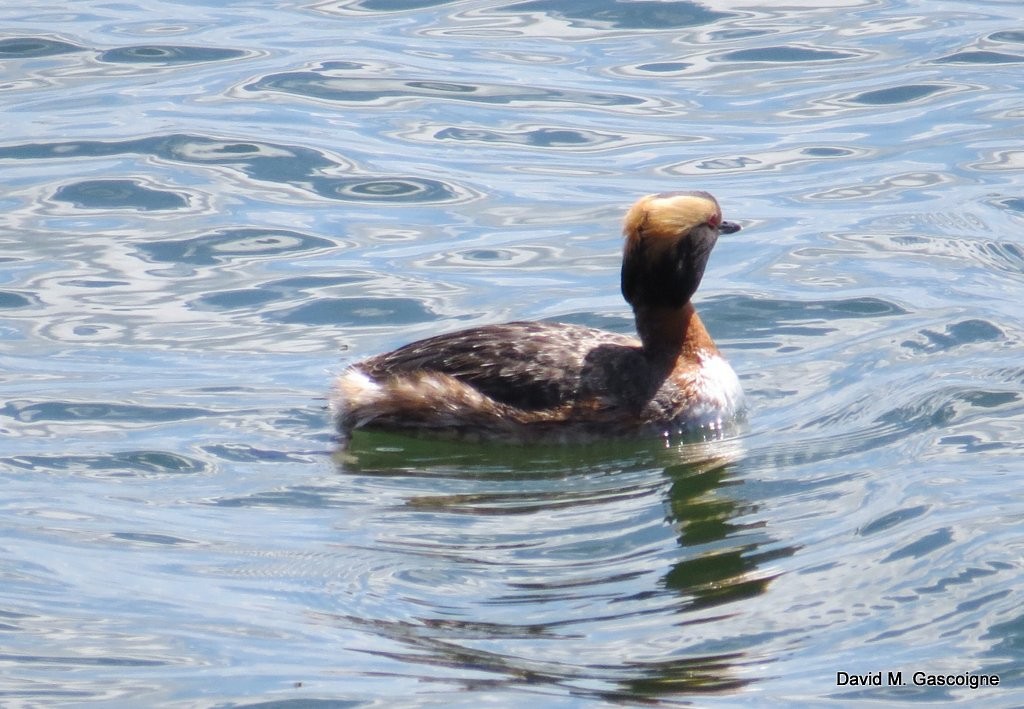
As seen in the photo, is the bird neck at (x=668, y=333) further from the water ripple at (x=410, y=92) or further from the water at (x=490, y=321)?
the water ripple at (x=410, y=92)

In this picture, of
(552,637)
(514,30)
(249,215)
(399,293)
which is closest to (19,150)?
(249,215)

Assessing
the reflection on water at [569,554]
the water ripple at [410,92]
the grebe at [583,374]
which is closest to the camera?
the reflection on water at [569,554]

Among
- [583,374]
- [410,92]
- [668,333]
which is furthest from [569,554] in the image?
[410,92]

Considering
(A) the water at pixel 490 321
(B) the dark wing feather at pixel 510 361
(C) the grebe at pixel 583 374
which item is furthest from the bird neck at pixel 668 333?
(A) the water at pixel 490 321

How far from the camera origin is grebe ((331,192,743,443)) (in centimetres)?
1005

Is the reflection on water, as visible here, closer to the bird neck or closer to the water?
the water

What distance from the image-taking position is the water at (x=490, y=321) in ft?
23.8

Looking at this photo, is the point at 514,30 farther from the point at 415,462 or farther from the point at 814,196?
the point at 415,462

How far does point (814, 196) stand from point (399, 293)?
3.85 metres

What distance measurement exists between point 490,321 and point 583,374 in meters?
2.02

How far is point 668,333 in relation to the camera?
1058 centimetres

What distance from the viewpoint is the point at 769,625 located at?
735cm

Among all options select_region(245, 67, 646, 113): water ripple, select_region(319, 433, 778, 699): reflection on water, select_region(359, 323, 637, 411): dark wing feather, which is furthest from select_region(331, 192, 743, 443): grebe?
select_region(245, 67, 646, 113): water ripple

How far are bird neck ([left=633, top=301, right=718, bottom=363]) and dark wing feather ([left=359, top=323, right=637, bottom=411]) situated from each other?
323mm
